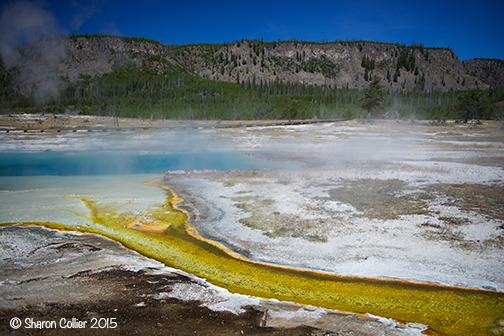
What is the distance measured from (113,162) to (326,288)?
801 inches

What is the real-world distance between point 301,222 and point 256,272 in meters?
2.81

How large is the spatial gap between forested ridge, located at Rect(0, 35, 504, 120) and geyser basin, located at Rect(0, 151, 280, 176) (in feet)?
139

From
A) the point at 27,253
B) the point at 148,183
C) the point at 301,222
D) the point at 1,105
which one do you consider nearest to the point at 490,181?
the point at 301,222

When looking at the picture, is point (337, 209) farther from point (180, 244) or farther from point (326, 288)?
point (180, 244)

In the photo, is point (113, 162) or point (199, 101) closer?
point (113, 162)

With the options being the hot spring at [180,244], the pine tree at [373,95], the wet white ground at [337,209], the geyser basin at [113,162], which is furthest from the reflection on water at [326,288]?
the pine tree at [373,95]

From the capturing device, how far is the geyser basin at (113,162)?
1942 centimetres

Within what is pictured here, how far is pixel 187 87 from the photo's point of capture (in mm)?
125188

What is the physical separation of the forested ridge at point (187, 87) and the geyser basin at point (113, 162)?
4233 cm

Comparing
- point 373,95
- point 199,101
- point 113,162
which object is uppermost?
point 199,101

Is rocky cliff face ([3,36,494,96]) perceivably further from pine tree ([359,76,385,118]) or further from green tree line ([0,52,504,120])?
pine tree ([359,76,385,118])

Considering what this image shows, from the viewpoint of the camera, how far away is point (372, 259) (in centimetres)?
690

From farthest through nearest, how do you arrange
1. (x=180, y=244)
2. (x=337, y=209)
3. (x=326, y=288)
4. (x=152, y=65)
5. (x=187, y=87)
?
1. (x=152, y=65)
2. (x=187, y=87)
3. (x=337, y=209)
4. (x=180, y=244)
5. (x=326, y=288)

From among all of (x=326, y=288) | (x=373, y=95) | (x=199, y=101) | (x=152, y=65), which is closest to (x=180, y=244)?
(x=326, y=288)
